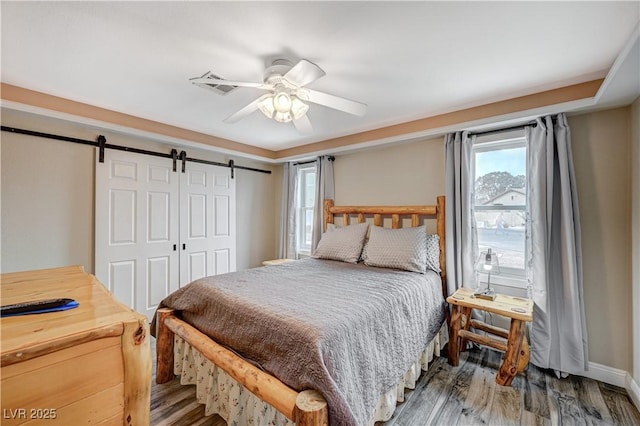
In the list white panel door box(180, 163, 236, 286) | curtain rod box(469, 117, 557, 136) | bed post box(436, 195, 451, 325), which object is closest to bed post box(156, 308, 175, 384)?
white panel door box(180, 163, 236, 286)

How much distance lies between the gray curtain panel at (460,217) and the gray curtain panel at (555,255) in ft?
1.56

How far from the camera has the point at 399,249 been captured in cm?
269

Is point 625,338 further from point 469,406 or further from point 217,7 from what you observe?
point 217,7

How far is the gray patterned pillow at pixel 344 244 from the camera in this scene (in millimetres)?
3033

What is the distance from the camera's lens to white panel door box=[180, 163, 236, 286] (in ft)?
A: 11.5

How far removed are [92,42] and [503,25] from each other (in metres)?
2.47

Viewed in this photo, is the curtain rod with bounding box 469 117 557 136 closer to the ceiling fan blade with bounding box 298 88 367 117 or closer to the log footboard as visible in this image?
the ceiling fan blade with bounding box 298 88 367 117

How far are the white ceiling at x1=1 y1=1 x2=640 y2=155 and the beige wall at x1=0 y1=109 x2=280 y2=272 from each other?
1.48 feet

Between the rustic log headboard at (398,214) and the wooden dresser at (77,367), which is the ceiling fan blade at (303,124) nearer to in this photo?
the rustic log headboard at (398,214)

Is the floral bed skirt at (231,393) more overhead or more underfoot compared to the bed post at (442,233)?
more underfoot

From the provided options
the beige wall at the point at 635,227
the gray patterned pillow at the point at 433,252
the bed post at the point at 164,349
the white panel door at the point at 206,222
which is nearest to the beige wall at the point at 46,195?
the white panel door at the point at 206,222

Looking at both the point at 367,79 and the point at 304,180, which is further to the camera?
the point at 304,180

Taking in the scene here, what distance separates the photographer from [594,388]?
2.03 metres

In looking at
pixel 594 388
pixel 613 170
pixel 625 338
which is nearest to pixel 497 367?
pixel 594 388
